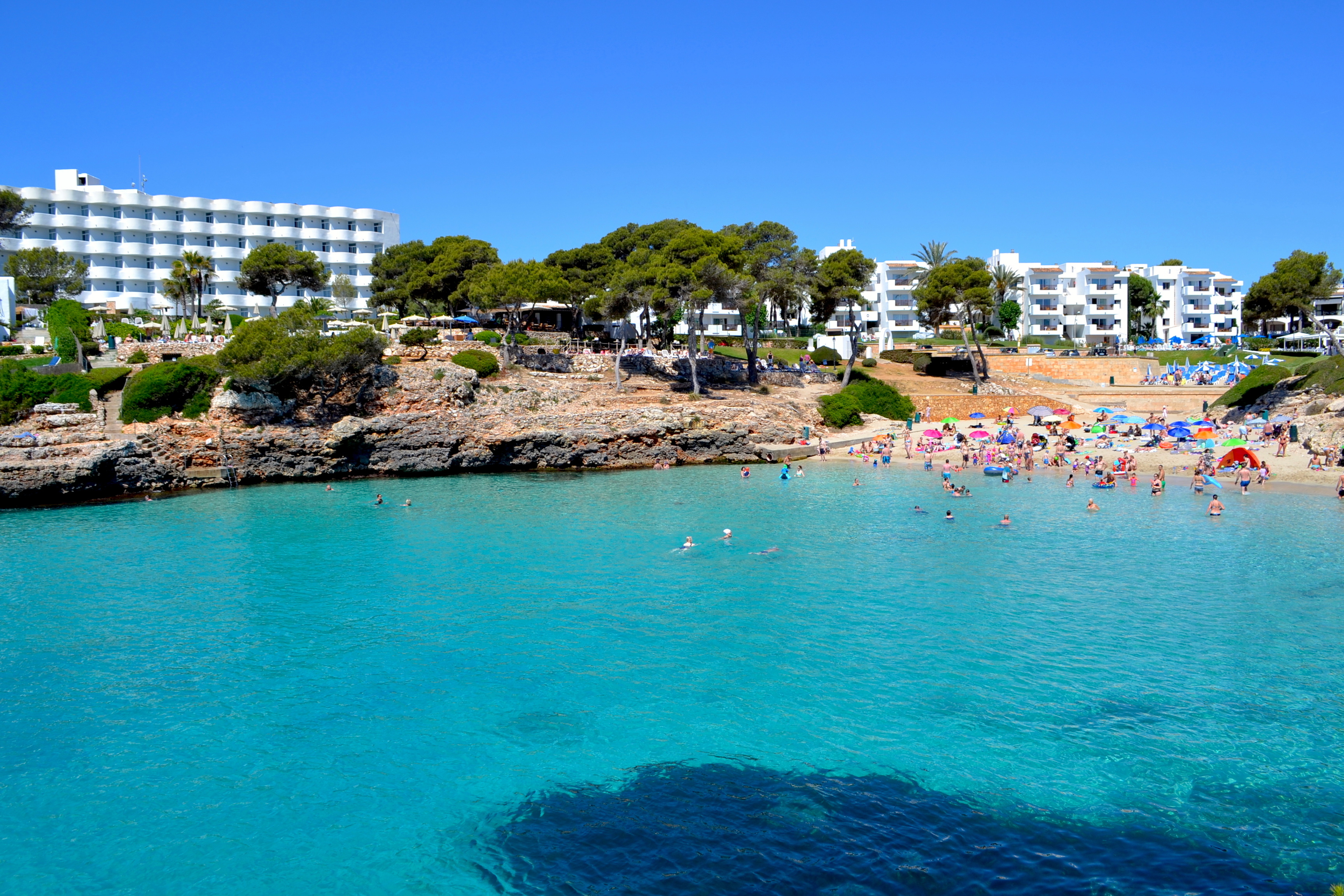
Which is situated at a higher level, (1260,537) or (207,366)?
(207,366)

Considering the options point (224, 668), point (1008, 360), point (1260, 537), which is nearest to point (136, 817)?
point (224, 668)

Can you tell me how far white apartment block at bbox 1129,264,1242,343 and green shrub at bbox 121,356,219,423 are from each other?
107m

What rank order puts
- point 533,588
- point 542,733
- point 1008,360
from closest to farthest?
point 542,733 < point 533,588 < point 1008,360

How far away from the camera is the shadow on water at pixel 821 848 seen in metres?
11.7

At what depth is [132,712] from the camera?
58.3 ft

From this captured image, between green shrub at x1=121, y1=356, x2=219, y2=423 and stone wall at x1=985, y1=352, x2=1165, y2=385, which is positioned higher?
stone wall at x1=985, y1=352, x2=1165, y2=385

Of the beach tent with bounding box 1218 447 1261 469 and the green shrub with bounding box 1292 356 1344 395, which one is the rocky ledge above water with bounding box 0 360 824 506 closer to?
the beach tent with bounding box 1218 447 1261 469

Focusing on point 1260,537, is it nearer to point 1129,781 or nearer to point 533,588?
point 1129,781

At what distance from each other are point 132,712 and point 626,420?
3555cm

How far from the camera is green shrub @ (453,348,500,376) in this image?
5672 cm

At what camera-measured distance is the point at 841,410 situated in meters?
60.2

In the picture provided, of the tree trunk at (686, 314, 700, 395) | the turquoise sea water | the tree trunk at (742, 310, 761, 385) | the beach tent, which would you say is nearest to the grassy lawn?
the tree trunk at (742, 310, 761, 385)

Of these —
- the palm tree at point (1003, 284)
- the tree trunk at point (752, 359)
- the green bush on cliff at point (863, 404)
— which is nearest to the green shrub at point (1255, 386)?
the palm tree at point (1003, 284)

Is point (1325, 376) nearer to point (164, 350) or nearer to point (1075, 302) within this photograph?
point (1075, 302)
